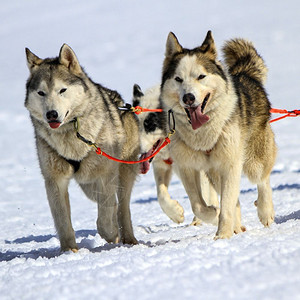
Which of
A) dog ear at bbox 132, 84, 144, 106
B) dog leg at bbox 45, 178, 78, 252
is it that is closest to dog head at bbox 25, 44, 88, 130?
dog leg at bbox 45, 178, 78, 252

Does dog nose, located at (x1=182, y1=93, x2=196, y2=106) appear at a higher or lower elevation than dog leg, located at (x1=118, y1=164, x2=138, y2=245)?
higher

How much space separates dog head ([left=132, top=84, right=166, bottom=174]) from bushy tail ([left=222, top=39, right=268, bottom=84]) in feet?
2.84

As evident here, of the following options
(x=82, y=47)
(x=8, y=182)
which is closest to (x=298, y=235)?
(x=8, y=182)

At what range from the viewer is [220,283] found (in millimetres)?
2293

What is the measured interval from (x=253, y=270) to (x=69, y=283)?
0.81 m

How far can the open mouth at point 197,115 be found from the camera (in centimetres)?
380

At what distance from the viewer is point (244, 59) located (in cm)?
505

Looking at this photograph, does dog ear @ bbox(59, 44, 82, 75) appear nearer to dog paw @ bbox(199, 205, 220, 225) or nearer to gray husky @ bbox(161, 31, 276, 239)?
gray husky @ bbox(161, 31, 276, 239)

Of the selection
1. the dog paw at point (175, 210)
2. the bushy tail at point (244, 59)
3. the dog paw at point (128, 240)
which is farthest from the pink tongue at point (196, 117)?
the dog paw at point (175, 210)

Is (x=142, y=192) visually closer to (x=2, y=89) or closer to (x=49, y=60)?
(x=49, y=60)

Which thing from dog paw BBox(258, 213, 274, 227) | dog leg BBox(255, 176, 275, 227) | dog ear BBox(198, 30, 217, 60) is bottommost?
Result: dog paw BBox(258, 213, 274, 227)

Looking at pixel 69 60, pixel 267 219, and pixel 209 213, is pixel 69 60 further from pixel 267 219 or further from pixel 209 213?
pixel 267 219

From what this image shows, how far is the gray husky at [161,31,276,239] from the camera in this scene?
3.80m

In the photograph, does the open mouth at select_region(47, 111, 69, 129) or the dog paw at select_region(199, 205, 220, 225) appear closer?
the open mouth at select_region(47, 111, 69, 129)
